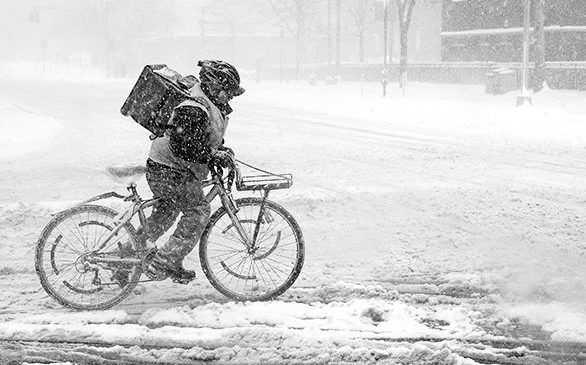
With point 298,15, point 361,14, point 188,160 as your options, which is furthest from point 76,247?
point 361,14

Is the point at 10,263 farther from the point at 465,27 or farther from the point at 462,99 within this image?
the point at 465,27

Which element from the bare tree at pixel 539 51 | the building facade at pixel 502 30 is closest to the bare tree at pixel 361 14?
the building facade at pixel 502 30

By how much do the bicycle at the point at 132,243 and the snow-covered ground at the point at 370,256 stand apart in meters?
0.20

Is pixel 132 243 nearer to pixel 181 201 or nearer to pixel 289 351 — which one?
pixel 181 201

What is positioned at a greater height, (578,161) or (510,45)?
(510,45)

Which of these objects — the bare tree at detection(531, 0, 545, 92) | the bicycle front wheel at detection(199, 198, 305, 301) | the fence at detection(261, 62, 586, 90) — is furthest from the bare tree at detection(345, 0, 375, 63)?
the bicycle front wheel at detection(199, 198, 305, 301)

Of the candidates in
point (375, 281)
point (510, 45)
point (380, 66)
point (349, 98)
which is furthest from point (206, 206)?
point (380, 66)

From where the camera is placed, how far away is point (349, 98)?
2856 centimetres

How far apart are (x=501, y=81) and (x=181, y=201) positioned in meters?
25.2

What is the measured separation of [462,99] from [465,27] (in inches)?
444

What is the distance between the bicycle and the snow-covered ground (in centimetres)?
20

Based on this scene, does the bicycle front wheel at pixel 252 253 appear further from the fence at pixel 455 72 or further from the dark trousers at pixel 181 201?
the fence at pixel 455 72

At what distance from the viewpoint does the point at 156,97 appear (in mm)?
4914

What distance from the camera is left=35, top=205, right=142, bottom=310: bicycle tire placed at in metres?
5.05
